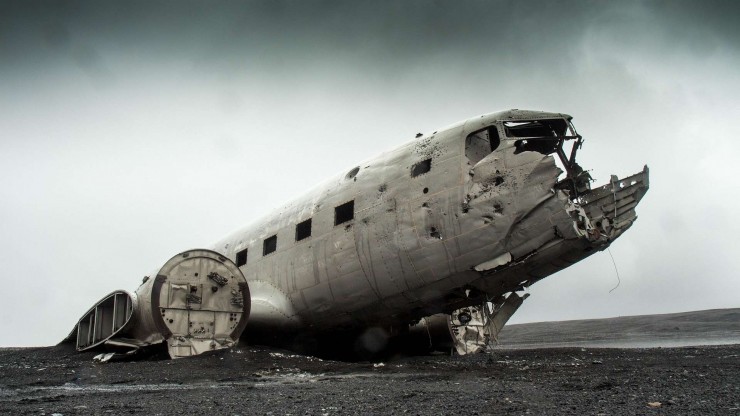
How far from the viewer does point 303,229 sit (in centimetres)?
1214

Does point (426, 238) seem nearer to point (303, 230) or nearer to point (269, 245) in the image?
point (303, 230)

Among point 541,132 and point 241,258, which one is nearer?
point 541,132

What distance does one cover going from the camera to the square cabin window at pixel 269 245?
1309 centimetres

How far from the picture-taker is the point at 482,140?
395 inches

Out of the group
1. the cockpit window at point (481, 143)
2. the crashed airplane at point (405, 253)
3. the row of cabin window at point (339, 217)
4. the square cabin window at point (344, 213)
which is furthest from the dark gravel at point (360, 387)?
the cockpit window at point (481, 143)

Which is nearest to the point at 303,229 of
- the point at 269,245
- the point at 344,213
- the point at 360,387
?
the point at 344,213

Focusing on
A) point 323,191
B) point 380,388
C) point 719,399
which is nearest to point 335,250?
point 323,191

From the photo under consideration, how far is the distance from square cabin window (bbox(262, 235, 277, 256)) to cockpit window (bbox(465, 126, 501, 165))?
5.41 meters

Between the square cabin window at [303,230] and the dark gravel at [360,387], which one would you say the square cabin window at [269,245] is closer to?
the square cabin window at [303,230]

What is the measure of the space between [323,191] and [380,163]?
172 centimetres

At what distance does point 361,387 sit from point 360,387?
13 millimetres

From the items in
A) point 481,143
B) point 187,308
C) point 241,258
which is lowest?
point 187,308

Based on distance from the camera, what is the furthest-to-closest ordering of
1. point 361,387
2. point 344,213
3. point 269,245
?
1. point 269,245
2. point 344,213
3. point 361,387

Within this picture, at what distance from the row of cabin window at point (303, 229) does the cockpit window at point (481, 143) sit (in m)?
2.58
